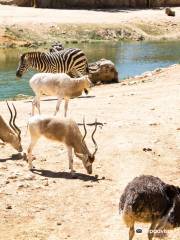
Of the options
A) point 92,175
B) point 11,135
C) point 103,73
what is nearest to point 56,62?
point 103,73

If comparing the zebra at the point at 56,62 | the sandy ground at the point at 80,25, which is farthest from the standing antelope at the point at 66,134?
the sandy ground at the point at 80,25

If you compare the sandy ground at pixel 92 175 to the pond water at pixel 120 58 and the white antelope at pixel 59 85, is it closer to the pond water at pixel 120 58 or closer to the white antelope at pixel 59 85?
the white antelope at pixel 59 85

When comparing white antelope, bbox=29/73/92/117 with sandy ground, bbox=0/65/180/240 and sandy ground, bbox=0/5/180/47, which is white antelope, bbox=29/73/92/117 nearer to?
sandy ground, bbox=0/65/180/240

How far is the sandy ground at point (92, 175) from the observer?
10.1m

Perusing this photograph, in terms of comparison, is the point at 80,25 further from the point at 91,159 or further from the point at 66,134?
the point at 91,159

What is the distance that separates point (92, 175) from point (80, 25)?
4650 cm

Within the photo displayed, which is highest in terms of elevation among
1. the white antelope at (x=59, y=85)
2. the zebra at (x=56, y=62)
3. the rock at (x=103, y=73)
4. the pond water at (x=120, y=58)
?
the white antelope at (x=59, y=85)

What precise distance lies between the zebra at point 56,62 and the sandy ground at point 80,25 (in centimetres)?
2569

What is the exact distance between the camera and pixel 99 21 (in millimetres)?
60719

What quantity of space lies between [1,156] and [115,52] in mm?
34480

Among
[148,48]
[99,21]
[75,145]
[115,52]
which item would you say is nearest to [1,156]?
[75,145]

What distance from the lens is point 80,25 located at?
58.2m

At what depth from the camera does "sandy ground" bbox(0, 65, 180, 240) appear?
10109mm

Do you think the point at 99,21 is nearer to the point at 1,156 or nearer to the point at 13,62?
the point at 13,62
